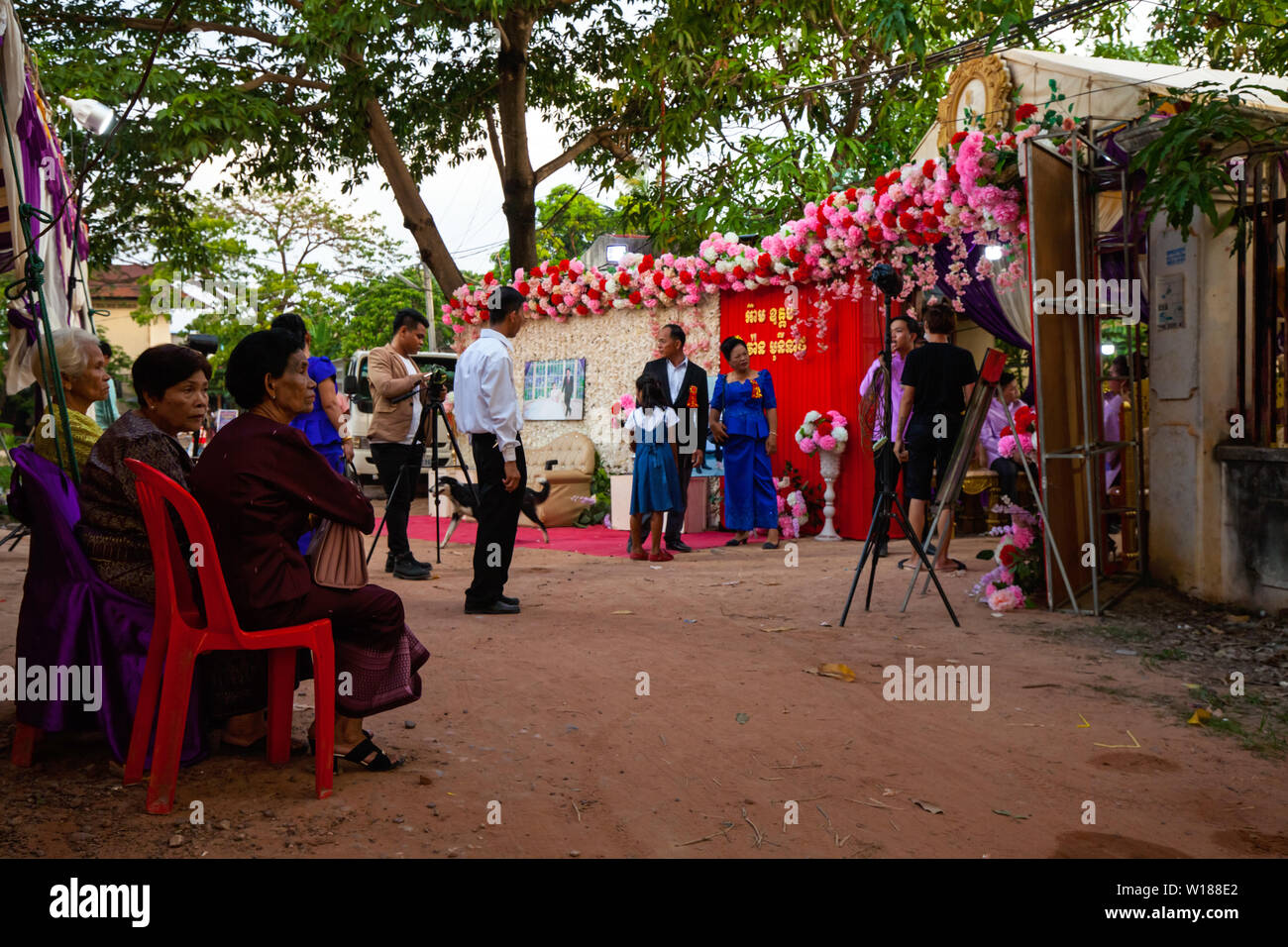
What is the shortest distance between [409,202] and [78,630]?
12.3 metres

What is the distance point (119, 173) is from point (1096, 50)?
14.5 meters

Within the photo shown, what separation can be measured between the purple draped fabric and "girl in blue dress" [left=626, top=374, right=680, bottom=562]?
290 centimetres

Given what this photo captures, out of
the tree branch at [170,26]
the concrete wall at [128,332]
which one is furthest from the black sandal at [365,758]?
the concrete wall at [128,332]

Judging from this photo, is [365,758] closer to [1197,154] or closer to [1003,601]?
[1003,601]

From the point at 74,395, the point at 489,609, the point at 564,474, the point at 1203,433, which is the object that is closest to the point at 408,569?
the point at 489,609

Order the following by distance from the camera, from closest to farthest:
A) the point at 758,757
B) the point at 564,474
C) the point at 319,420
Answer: the point at 758,757, the point at 319,420, the point at 564,474

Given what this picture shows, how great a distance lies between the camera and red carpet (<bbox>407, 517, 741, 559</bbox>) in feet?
33.3

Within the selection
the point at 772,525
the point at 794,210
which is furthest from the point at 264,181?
the point at 772,525

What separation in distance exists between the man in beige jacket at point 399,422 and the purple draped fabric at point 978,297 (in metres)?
4.71

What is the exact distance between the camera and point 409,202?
583 inches

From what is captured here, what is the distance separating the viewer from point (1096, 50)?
16.0 meters

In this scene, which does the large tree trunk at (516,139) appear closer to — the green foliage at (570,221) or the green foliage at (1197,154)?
the green foliage at (1197,154)

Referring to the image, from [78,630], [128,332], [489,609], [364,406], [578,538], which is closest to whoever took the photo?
[78,630]

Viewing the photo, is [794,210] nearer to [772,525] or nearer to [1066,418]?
[772,525]
